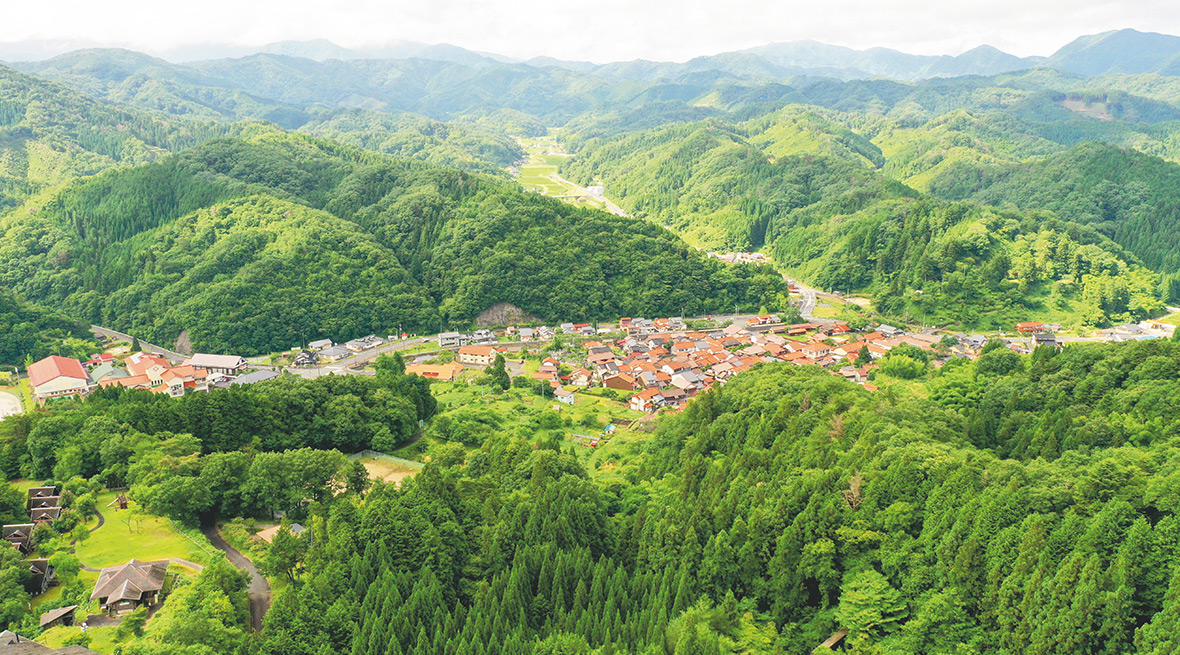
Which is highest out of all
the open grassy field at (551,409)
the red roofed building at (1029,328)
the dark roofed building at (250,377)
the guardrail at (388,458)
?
the red roofed building at (1029,328)

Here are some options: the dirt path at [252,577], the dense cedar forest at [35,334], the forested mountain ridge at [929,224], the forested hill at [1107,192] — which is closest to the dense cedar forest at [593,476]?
the dense cedar forest at [35,334]

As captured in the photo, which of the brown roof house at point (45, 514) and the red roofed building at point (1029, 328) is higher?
the brown roof house at point (45, 514)

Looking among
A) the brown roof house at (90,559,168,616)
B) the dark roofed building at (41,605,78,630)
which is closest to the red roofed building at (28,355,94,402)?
the brown roof house at (90,559,168,616)

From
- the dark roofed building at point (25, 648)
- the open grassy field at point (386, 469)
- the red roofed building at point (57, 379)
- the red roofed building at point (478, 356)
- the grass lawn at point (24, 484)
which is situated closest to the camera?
the dark roofed building at point (25, 648)

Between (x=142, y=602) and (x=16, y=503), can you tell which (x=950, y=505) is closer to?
(x=142, y=602)

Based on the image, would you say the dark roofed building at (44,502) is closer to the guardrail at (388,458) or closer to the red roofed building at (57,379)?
the guardrail at (388,458)

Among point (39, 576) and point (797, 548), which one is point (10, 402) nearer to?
point (39, 576)

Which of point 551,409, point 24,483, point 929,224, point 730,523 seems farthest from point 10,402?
point 929,224

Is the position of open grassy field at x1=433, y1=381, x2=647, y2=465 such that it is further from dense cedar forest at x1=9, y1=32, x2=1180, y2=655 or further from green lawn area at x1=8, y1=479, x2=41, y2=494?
green lawn area at x1=8, y1=479, x2=41, y2=494
